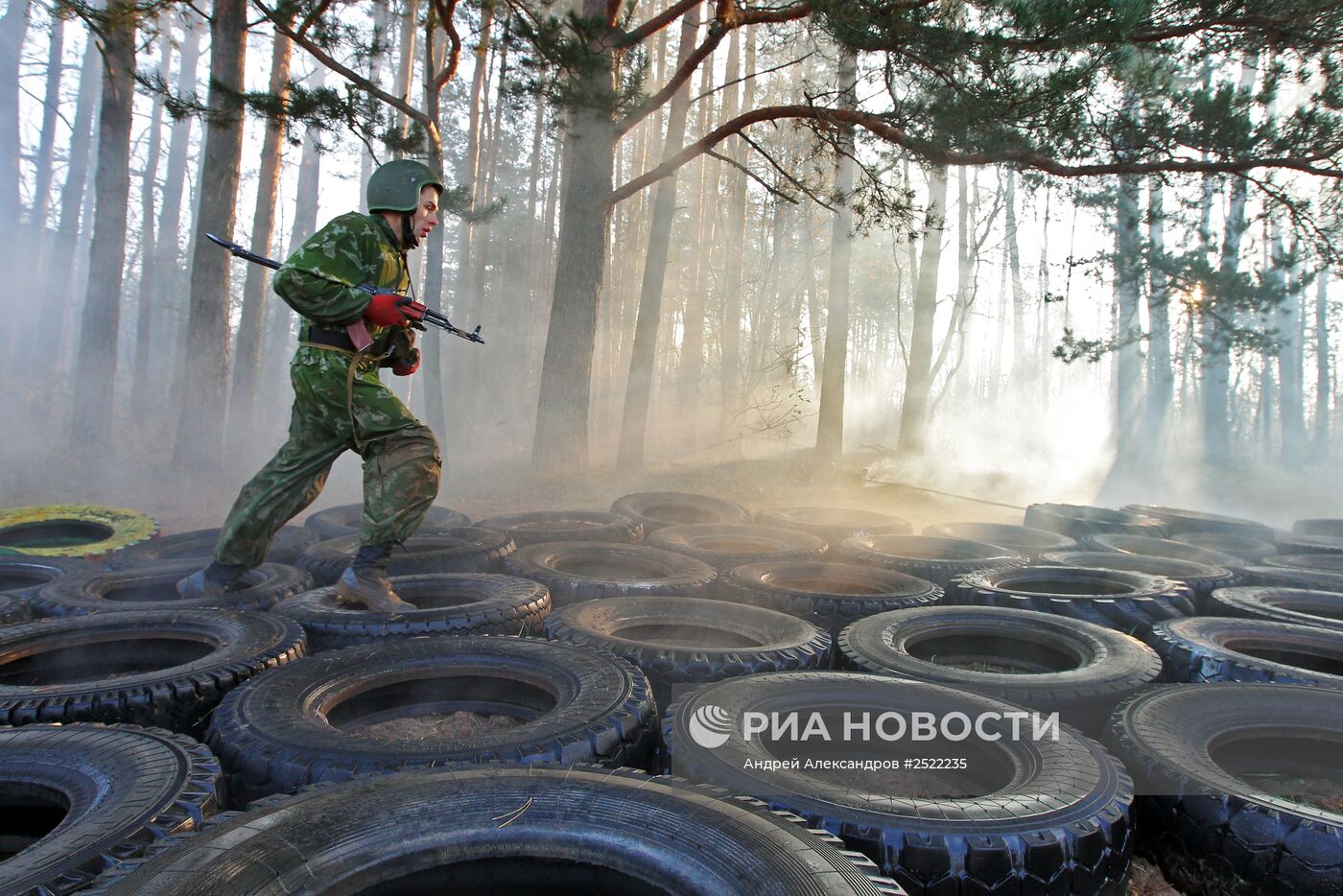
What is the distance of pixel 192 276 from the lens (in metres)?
11.6

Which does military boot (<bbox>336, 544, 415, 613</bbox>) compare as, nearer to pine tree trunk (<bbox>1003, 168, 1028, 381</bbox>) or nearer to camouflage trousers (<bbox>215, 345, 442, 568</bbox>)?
camouflage trousers (<bbox>215, 345, 442, 568</bbox>)

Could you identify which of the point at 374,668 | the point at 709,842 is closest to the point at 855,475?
the point at 374,668

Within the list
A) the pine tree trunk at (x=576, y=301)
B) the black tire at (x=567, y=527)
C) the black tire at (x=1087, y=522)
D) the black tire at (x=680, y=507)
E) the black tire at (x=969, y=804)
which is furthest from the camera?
the pine tree trunk at (x=576, y=301)

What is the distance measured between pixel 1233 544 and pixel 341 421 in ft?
23.4

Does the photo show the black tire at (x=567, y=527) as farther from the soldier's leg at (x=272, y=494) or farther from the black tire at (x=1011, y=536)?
the black tire at (x=1011, y=536)

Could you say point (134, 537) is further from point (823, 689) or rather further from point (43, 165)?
point (43, 165)

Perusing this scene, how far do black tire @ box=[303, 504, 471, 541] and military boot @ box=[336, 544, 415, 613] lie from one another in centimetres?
145

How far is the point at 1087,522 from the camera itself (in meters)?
7.47

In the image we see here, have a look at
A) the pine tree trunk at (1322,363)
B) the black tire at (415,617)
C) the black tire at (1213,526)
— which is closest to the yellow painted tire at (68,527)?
the black tire at (415,617)

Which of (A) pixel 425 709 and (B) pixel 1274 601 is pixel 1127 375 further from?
(A) pixel 425 709

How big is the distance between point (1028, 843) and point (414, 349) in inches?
145

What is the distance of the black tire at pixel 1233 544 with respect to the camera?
245 inches

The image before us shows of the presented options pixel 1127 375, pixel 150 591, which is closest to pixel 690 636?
pixel 150 591

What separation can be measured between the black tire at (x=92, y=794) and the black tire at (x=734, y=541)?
3.61 m
